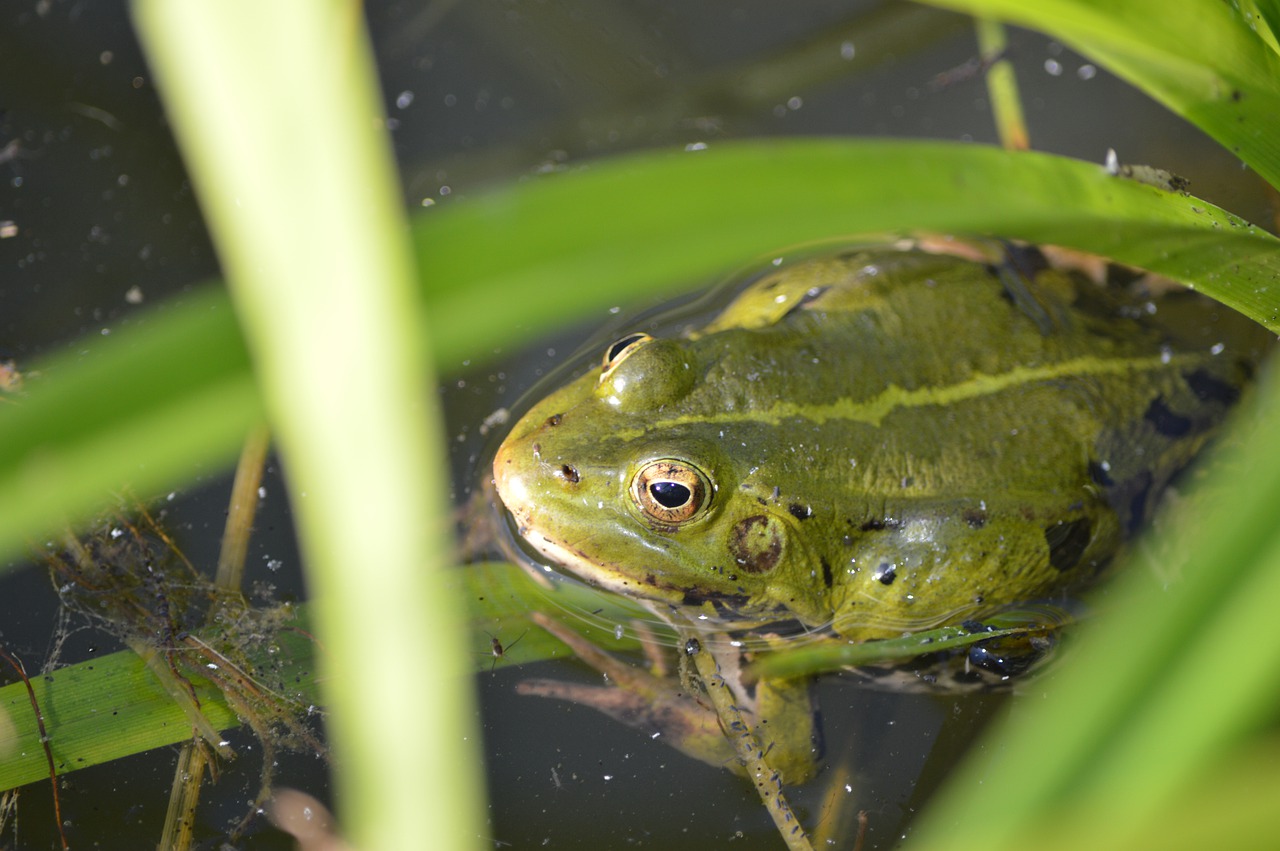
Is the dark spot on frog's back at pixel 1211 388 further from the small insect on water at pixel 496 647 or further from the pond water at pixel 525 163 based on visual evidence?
the small insect on water at pixel 496 647

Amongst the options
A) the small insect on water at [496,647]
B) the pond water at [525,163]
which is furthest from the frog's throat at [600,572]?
the pond water at [525,163]

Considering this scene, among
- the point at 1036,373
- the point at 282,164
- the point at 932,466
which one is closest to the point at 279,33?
the point at 282,164

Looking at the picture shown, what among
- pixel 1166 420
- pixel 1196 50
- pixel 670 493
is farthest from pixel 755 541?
pixel 1196 50

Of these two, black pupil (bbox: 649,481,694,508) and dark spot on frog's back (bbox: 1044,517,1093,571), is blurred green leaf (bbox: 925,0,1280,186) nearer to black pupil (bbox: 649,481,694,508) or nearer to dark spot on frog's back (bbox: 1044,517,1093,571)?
dark spot on frog's back (bbox: 1044,517,1093,571)

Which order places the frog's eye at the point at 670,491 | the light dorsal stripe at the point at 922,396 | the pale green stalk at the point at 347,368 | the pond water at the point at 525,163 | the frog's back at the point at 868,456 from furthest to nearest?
the pond water at the point at 525,163, the light dorsal stripe at the point at 922,396, the frog's back at the point at 868,456, the frog's eye at the point at 670,491, the pale green stalk at the point at 347,368

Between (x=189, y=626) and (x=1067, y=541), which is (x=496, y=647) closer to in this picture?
(x=189, y=626)
